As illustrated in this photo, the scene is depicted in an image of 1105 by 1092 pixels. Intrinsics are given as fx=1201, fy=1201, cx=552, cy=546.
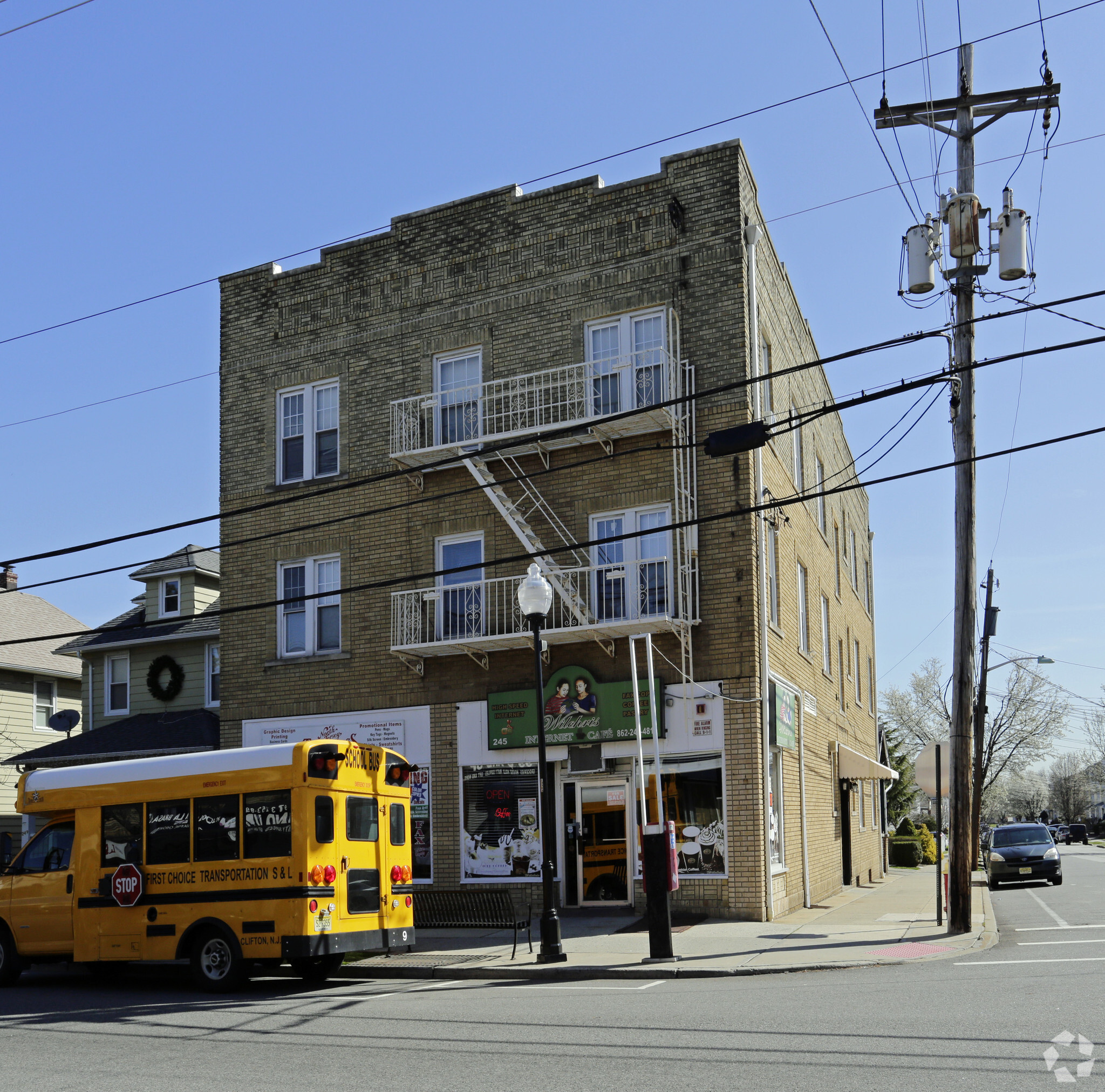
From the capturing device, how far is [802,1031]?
879 cm

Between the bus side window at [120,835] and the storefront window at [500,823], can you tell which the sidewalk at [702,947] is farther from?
the bus side window at [120,835]

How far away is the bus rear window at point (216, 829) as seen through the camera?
1323 cm

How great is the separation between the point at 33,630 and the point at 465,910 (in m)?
22.2

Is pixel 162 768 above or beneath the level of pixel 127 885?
above

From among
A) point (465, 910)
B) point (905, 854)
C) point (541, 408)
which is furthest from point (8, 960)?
point (905, 854)

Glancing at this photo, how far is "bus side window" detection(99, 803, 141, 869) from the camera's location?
45.6ft

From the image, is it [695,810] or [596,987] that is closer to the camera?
[596,987]

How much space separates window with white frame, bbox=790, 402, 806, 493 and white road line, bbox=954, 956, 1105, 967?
11918mm

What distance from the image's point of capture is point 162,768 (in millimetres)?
13867

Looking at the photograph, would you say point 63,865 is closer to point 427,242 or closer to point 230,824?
point 230,824

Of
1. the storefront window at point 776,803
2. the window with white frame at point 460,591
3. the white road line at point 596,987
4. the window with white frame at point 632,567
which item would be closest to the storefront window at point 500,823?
the window with white frame at point 460,591

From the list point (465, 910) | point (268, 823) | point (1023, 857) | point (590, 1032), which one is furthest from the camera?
point (1023, 857)

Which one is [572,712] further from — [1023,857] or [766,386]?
[1023,857]

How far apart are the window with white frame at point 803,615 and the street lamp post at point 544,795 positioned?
368 inches
